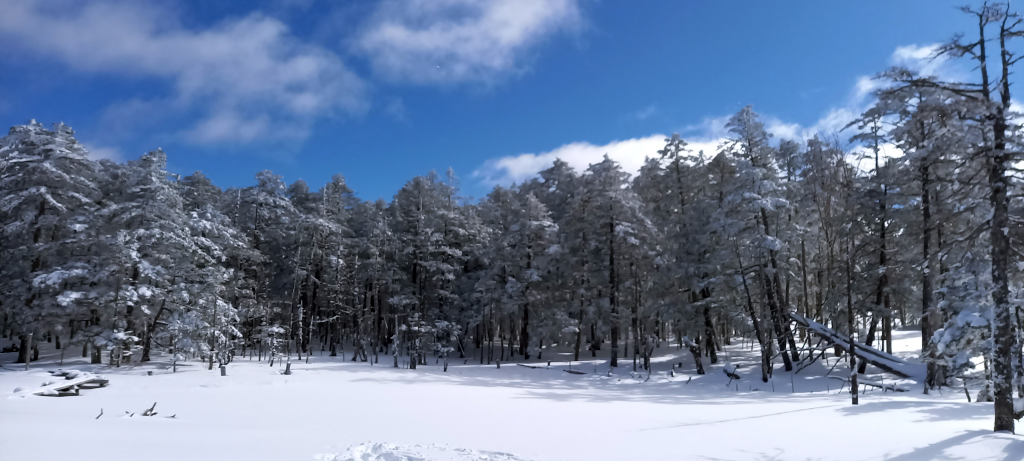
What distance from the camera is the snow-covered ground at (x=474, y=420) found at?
32.2ft

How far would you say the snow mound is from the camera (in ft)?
31.1

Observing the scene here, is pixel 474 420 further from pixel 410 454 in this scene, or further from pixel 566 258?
pixel 566 258

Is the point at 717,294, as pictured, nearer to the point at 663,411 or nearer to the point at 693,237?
the point at 693,237

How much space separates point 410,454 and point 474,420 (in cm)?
485

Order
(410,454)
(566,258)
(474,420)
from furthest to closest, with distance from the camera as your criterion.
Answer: (566,258)
(474,420)
(410,454)

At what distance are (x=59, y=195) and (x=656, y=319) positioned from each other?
3315cm

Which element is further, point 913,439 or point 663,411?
point 663,411

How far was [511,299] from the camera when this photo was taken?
33.4 m

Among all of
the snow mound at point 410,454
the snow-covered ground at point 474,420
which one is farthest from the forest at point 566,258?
the snow mound at point 410,454

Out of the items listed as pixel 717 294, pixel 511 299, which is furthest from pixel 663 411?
pixel 511 299

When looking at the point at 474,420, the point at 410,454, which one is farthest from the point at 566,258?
the point at 410,454

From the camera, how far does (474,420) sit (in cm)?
Answer: 1445

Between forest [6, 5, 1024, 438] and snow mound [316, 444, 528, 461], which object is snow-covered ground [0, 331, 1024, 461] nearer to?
snow mound [316, 444, 528, 461]

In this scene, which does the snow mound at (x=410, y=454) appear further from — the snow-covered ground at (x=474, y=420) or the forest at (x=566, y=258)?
the forest at (x=566, y=258)
